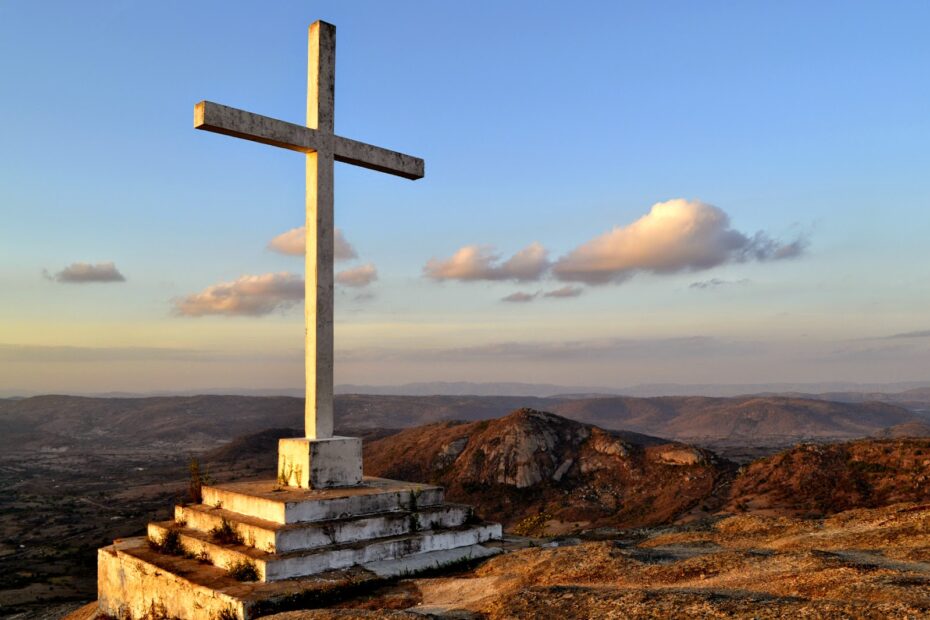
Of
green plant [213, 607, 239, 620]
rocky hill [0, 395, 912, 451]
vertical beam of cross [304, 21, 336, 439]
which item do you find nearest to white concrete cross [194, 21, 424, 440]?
vertical beam of cross [304, 21, 336, 439]

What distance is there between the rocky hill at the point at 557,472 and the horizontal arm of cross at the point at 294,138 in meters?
12.1

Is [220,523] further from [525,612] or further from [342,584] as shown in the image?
[525,612]

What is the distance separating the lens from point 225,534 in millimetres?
7973

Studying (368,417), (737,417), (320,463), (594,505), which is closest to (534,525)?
(594,505)

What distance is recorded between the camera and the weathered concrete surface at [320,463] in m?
8.49

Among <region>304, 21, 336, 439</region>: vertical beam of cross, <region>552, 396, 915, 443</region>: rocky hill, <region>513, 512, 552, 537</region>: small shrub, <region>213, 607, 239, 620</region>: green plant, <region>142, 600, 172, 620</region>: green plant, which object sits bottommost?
<region>552, 396, 915, 443</region>: rocky hill

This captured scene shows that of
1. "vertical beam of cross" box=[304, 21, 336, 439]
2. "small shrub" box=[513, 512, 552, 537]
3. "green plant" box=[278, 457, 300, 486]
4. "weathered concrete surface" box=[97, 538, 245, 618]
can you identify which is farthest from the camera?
"small shrub" box=[513, 512, 552, 537]

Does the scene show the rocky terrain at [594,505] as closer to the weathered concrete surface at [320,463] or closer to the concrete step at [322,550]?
the concrete step at [322,550]

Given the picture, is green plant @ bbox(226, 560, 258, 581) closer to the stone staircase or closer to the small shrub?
the stone staircase

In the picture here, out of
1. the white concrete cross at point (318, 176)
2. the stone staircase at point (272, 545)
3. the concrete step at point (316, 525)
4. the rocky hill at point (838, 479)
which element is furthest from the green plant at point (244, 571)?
the rocky hill at point (838, 479)

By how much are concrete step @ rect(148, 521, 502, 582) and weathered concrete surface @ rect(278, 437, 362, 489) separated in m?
1.09

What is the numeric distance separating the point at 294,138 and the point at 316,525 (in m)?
4.87

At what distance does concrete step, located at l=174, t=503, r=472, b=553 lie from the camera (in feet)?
24.0

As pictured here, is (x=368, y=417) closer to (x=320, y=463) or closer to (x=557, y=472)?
(x=557, y=472)
